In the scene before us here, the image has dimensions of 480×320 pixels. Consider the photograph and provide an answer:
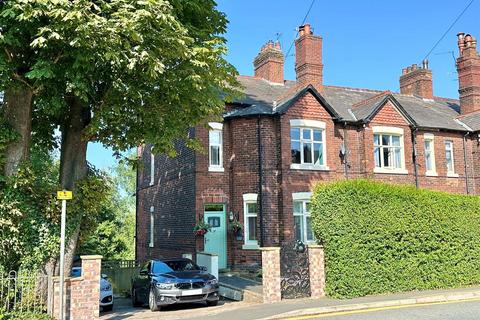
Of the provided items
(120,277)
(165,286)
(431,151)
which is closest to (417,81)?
(431,151)

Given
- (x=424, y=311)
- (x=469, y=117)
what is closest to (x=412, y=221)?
(x=424, y=311)

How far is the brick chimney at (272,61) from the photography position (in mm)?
25500

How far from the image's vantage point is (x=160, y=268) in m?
14.2

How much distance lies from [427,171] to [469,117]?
17.3 feet

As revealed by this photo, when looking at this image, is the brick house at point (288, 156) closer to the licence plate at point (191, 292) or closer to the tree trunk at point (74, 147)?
the licence plate at point (191, 292)

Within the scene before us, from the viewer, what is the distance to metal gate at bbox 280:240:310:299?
43.3 feet

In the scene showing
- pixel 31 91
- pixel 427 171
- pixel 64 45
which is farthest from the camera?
pixel 427 171

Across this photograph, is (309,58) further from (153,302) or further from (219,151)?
(153,302)

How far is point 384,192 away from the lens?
14.0 metres

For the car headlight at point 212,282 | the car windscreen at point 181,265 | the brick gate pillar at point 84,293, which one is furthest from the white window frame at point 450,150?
the brick gate pillar at point 84,293

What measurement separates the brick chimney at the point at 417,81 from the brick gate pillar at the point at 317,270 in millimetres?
20225

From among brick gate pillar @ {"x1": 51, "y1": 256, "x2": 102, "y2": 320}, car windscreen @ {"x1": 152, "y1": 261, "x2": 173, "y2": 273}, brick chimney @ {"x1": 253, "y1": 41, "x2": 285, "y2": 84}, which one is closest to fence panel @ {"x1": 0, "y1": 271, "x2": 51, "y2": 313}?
brick gate pillar @ {"x1": 51, "y1": 256, "x2": 102, "y2": 320}

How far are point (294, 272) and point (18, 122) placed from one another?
8403 millimetres

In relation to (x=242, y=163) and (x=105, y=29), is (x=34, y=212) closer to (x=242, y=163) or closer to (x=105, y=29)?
(x=105, y=29)
